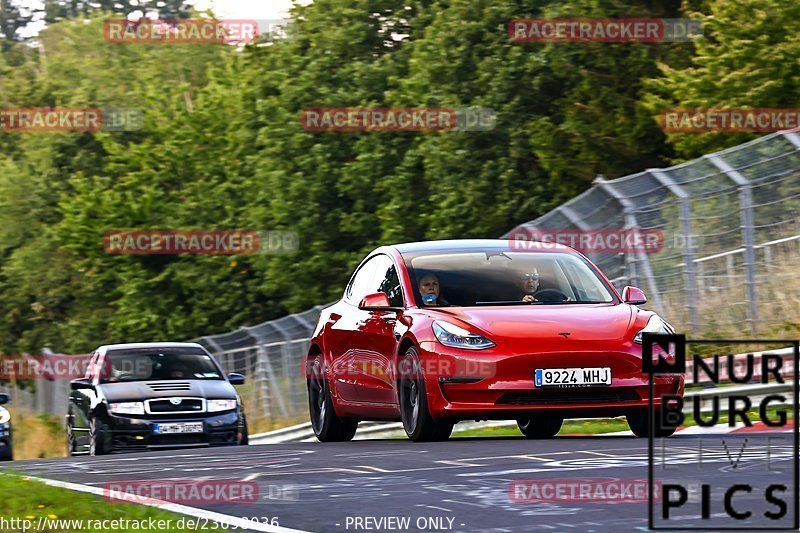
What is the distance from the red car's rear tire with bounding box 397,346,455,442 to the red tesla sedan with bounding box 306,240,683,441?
1 centimetres

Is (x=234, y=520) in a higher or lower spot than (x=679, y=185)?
lower

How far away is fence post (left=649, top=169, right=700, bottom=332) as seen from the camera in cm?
1916

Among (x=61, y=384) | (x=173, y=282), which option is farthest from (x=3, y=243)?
(x=61, y=384)

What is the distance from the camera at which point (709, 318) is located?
62.7 feet

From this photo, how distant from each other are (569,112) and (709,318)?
2426 cm

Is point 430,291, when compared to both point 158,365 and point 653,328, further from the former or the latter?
point 158,365

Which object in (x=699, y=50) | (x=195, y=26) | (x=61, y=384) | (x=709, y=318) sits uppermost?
(x=195, y=26)

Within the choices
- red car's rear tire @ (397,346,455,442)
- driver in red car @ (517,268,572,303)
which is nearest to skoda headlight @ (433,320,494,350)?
red car's rear tire @ (397,346,455,442)

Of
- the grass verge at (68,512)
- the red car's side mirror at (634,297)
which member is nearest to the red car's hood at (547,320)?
the red car's side mirror at (634,297)

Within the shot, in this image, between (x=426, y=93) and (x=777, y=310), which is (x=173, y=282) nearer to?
(x=426, y=93)

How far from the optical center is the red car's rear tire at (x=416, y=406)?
1295cm

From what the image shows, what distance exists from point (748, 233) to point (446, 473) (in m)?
9.53

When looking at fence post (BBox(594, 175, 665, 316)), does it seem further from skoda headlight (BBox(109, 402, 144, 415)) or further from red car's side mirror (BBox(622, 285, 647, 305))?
red car's side mirror (BBox(622, 285, 647, 305))

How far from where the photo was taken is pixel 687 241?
19266mm
